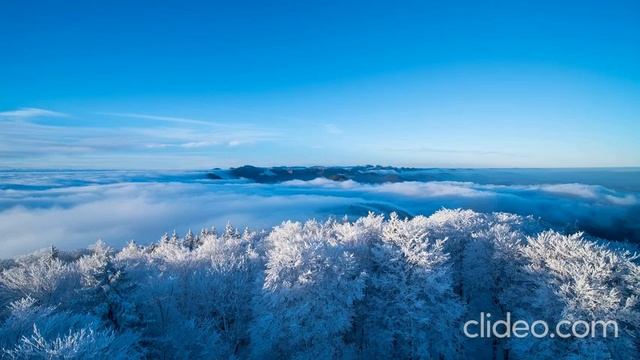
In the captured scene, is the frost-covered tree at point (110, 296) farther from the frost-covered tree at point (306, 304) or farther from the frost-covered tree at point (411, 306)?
the frost-covered tree at point (411, 306)

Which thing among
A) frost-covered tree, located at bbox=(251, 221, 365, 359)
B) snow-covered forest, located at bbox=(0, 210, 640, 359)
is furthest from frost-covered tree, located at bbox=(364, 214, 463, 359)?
frost-covered tree, located at bbox=(251, 221, 365, 359)

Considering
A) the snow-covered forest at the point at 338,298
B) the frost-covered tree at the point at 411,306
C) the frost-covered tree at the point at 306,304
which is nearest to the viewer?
the snow-covered forest at the point at 338,298

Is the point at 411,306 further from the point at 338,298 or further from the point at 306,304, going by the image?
the point at 306,304

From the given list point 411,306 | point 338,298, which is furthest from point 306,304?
point 411,306

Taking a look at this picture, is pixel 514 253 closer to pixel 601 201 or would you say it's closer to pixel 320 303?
pixel 320 303

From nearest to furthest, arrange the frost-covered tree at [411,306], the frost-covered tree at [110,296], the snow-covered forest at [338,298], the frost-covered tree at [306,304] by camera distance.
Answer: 1. the frost-covered tree at [110,296]
2. the snow-covered forest at [338,298]
3. the frost-covered tree at [306,304]
4. the frost-covered tree at [411,306]

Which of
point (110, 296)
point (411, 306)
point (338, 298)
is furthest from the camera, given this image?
point (411, 306)

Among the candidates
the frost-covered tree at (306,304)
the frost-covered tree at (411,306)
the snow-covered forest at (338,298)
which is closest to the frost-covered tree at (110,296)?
the snow-covered forest at (338,298)

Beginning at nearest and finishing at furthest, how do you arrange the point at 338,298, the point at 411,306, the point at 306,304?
the point at 306,304 < the point at 338,298 < the point at 411,306

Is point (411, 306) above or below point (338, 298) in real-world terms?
below
